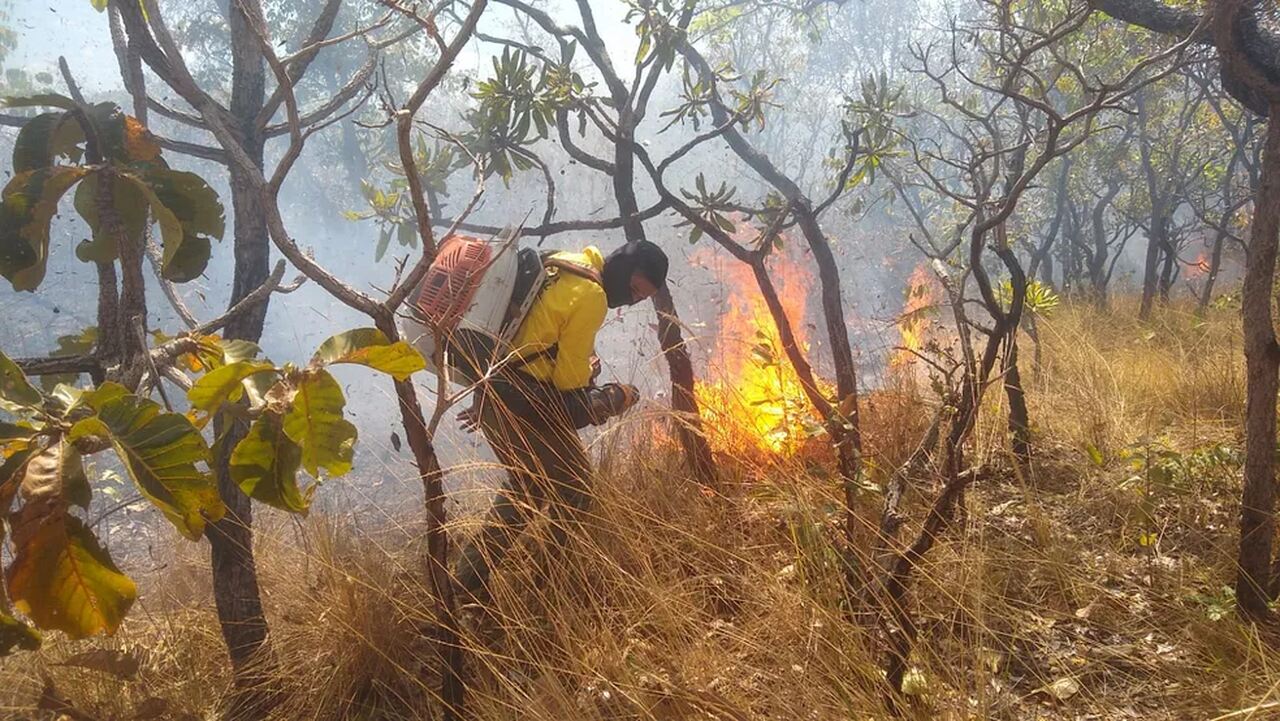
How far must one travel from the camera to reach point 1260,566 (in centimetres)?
174

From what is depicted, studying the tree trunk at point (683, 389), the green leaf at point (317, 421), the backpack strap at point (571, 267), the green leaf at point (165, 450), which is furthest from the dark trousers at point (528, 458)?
the green leaf at point (165, 450)

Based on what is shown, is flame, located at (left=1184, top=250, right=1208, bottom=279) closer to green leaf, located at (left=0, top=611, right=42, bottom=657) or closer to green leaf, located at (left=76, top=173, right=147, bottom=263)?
green leaf, located at (left=76, top=173, right=147, bottom=263)

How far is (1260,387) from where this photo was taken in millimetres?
1656

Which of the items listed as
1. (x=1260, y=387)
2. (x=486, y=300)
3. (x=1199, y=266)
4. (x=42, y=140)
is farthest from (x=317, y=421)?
(x=1199, y=266)

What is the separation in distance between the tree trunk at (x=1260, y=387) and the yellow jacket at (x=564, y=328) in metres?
1.90

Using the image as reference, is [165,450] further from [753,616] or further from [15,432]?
[753,616]

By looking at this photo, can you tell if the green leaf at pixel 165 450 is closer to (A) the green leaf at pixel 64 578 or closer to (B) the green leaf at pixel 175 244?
(A) the green leaf at pixel 64 578

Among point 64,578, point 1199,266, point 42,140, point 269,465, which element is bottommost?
point 64,578

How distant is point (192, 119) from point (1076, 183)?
39.2 feet

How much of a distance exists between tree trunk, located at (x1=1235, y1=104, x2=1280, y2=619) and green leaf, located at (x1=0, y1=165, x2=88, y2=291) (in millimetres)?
2455

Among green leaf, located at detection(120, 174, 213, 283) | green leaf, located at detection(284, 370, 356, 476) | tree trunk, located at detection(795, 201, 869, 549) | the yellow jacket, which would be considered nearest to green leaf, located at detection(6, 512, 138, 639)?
green leaf, located at detection(284, 370, 356, 476)

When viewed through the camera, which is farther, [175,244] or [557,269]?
[557,269]

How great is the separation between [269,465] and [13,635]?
34 centimetres

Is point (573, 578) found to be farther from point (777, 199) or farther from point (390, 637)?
point (777, 199)
